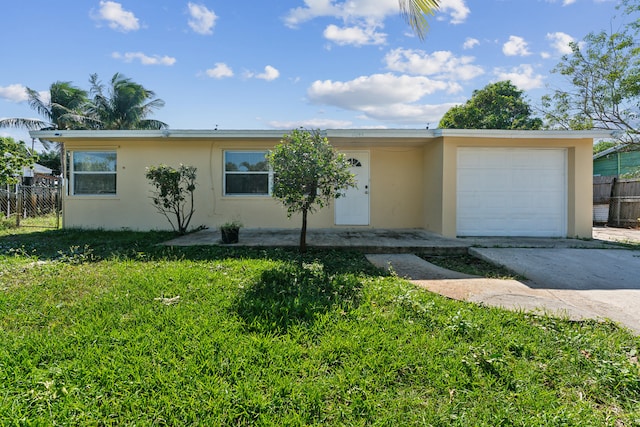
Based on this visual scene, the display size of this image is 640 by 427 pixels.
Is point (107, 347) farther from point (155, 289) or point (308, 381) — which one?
point (308, 381)

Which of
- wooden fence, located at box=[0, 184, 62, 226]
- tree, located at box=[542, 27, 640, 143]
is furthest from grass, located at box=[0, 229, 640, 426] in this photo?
tree, located at box=[542, 27, 640, 143]

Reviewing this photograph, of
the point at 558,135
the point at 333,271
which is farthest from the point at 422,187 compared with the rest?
the point at 333,271

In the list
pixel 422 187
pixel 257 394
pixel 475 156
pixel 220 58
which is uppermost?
pixel 220 58

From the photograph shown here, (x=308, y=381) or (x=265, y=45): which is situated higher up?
(x=265, y=45)

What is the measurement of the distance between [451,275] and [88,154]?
360 inches

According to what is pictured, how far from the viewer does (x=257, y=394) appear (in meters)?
1.76

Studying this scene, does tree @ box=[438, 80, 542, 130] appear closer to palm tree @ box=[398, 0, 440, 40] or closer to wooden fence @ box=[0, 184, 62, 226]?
palm tree @ box=[398, 0, 440, 40]

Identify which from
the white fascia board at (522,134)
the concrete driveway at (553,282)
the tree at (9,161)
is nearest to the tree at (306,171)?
the concrete driveway at (553,282)

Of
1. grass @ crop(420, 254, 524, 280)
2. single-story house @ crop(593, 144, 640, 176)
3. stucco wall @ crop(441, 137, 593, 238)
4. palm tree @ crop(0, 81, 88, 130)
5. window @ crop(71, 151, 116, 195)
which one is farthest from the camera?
palm tree @ crop(0, 81, 88, 130)

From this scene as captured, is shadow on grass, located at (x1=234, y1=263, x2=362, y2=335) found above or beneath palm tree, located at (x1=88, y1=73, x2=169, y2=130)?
beneath

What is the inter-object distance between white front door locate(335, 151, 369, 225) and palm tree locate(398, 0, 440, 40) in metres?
5.13

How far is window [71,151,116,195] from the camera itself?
A: 8266 millimetres

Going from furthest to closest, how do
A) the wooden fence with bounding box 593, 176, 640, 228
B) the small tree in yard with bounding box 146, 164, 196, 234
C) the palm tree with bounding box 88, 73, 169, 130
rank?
Result: the palm tree with bounding box 88, 73, 169, 130 < the wooden fence with bounding box 593, 176, 640, 228 < the small tree in yard with bounding box 146, 164, 196, 234

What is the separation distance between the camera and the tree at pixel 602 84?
1113 cm
